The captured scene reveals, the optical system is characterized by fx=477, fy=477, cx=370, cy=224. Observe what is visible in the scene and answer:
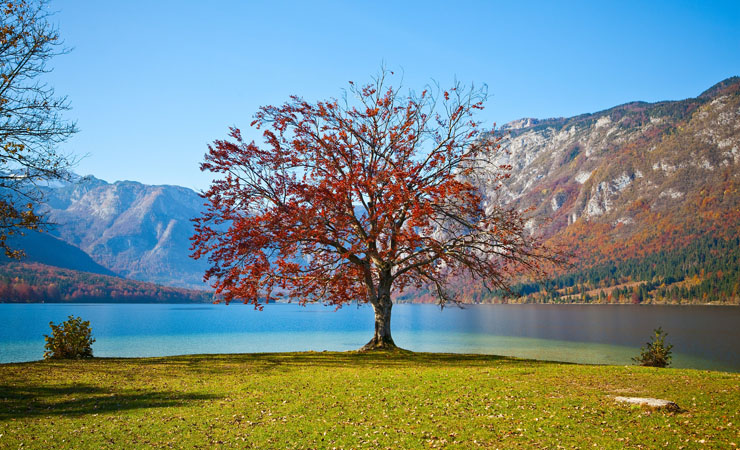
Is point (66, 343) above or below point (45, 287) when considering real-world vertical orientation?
above

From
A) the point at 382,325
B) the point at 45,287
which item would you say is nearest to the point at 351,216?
the point at 382,325

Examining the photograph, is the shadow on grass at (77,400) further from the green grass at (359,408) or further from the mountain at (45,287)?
the mountain at (45,287)

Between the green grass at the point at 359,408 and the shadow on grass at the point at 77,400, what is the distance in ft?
0.14

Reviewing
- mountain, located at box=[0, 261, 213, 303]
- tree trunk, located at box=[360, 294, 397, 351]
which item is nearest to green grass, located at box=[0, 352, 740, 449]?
tree trunk, located at box=[360, 294, 397, 351]

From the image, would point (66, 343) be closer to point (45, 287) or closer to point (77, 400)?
point (77, 400)

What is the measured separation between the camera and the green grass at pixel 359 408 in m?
8.96

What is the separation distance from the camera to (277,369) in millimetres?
17859

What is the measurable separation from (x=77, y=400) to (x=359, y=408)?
7.33 m

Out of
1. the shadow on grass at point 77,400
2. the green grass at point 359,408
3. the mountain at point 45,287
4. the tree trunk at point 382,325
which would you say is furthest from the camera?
the mountain at point 45,287

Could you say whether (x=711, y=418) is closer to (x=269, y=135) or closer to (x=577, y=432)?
(x=577, y=432)

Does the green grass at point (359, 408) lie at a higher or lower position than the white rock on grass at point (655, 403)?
lower

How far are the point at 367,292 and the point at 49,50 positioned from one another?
672 inches

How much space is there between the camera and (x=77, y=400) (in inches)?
483

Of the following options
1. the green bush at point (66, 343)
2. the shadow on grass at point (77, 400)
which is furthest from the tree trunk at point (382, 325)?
the green bush at point (66, 343)
